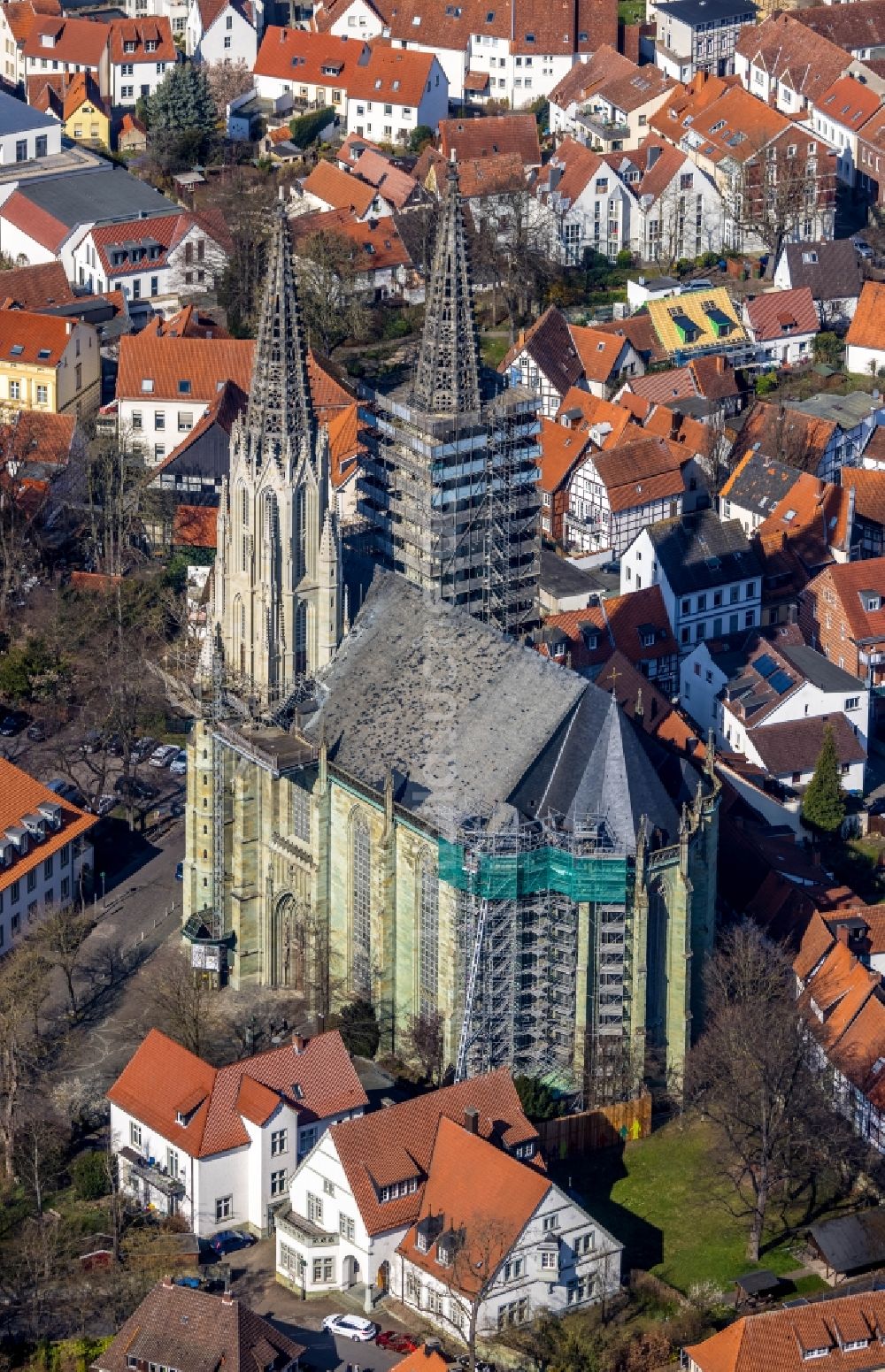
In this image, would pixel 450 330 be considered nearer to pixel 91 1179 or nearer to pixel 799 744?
pixel 799 744

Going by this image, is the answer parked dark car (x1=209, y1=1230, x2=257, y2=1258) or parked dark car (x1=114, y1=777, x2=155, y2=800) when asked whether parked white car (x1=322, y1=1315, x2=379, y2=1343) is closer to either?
parked dark car (x1=209, y1=1230, x2=257, y2=1258)

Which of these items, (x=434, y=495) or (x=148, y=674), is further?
(x=148, y=674)

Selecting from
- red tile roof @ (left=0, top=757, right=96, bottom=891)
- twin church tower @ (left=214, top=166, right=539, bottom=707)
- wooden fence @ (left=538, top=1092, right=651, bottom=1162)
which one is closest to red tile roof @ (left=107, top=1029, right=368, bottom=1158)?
wooden fence @ (left=538, top=1092, right=651, bottom=1162)

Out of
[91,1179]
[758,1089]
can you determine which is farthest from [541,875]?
[91,1179]

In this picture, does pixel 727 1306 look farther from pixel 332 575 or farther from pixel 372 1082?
pixel 332 575

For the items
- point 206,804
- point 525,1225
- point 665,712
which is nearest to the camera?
point 525,1225

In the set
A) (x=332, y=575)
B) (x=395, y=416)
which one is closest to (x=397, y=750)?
(x=332, y=575)
